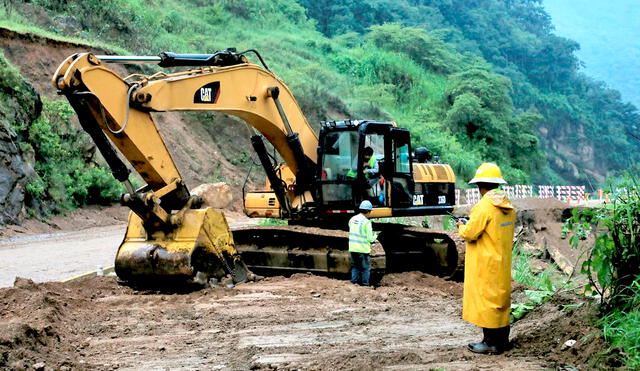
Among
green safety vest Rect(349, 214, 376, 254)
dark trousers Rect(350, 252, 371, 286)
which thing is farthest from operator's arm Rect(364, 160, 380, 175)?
dark trousers Rect(350, 252, 371, 286)

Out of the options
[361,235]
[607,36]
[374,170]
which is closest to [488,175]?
[361,235]

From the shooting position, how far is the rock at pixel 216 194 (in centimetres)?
2469

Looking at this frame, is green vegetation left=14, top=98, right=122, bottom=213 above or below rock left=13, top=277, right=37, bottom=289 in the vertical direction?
above

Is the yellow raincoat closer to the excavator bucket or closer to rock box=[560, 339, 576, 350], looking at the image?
rock box=[560, 339, 576, 350]

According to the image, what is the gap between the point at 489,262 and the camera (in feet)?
20.2

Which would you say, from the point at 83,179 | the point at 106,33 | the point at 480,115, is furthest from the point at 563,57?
the point at 83,179

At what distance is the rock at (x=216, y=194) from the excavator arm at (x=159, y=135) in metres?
14.2

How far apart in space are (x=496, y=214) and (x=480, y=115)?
145 feet

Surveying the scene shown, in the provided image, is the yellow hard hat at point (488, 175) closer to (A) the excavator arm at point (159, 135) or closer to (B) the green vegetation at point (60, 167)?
(A) the excavator arm at point (159, 135)

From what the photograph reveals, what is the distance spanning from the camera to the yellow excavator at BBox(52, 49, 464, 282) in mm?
8945

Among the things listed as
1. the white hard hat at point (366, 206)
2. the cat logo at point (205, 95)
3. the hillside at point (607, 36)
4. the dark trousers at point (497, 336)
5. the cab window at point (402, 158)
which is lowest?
the dark trousers at point (497, 336)

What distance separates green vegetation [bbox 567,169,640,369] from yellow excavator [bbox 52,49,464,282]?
16.7ft

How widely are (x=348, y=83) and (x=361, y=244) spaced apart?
39.0m

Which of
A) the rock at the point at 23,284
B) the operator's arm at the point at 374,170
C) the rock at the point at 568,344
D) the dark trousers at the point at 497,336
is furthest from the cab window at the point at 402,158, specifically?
the rock at the point at 568,344
